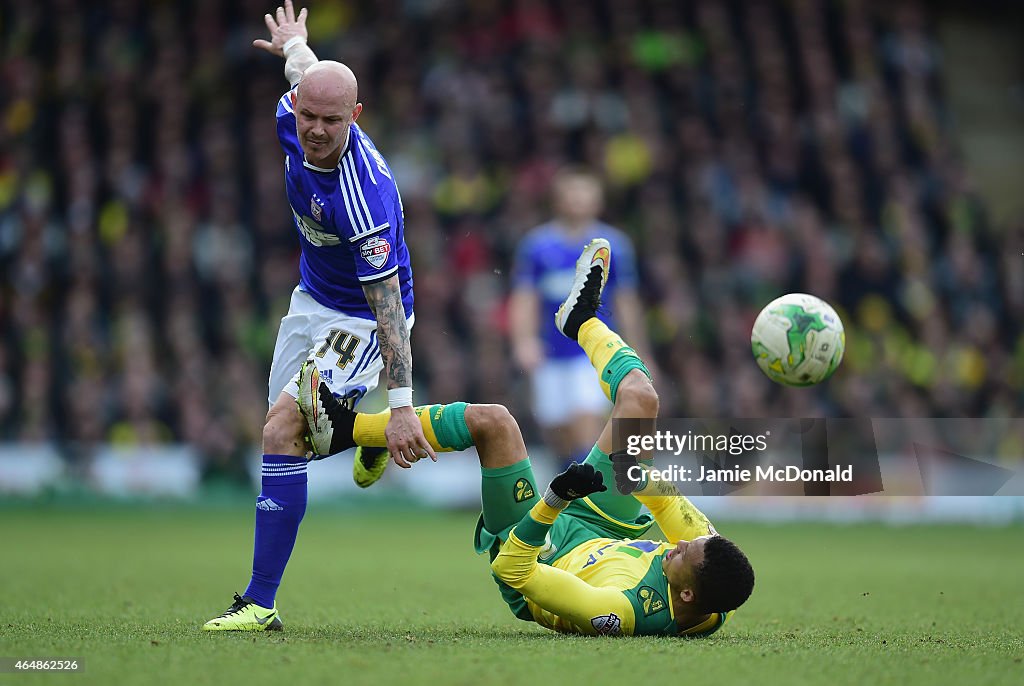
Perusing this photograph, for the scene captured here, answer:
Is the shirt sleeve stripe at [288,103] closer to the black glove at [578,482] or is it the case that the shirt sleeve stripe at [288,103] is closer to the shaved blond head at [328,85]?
the shaved blond head at [328,85]

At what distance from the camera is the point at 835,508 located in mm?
13859

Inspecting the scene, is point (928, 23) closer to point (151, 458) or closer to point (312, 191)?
point (151, 458)

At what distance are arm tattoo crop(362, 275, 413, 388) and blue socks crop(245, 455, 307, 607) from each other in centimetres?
64

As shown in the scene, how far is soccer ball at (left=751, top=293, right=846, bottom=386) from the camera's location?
611 cm

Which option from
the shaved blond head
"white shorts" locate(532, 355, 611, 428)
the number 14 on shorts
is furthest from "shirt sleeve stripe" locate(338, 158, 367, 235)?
"white shorts" locate(532, 355, 611, 428)

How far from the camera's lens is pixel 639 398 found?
5477 mm

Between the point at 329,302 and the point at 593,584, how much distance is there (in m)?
1.82

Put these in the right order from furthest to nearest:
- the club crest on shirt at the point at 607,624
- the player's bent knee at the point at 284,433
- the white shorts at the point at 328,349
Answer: the white shorts at the point at 328,349 < the player's bent knee at the point at 284,433 < the club crest on shirt at the point at 607,624

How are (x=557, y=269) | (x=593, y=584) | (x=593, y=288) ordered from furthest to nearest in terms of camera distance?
(x=557, y=269) < (x=593, y=288) < (x=593, y=584)

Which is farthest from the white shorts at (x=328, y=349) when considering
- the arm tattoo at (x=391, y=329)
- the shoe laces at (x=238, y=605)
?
the shoe laces at (x=238, y=605)

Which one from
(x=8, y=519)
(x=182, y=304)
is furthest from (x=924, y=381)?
(x=8, y=519)

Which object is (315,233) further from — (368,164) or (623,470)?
(623,470)

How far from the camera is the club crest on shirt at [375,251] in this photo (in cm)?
544

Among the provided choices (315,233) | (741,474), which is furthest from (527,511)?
(741,474)
